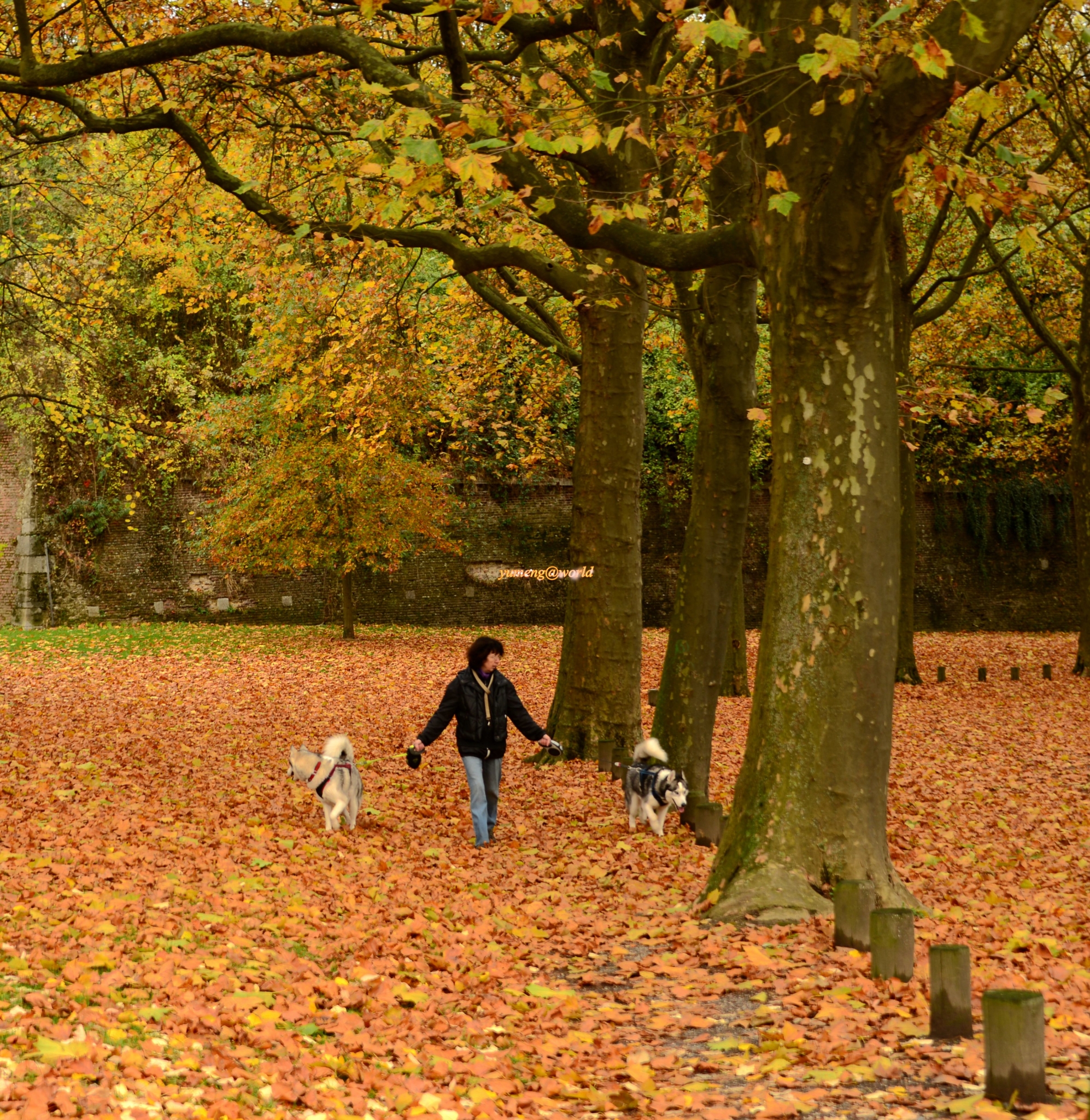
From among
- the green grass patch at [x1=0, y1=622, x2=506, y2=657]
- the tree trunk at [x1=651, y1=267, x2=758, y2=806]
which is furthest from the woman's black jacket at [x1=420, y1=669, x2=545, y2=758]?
the green grass patch at [x1=0, y1=622, x2=506, y2=657]

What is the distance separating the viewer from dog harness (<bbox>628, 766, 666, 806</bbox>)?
9797 mm

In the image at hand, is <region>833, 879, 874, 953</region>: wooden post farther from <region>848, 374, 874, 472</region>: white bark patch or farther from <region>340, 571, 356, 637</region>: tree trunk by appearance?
<region>340, 571, 356, 637</region>: tree trunk

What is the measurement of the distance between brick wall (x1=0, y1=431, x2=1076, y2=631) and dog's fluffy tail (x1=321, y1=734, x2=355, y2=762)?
21.2 metres

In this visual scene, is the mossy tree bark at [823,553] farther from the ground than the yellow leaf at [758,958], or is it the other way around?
the mossy tree bark at [823,553]

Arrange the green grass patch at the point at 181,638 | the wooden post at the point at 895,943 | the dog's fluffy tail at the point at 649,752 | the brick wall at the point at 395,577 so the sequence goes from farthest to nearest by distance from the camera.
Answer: the brick wall at the point at 395,577 < the green grass patch at the point at 181,638 < the dog's fluffy tail at the point at 649,752 < the wooden post at the point at 895,943

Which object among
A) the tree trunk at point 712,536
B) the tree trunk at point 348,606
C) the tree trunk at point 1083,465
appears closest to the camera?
the tree trunk at point 712,536

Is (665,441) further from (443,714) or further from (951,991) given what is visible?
(951,991)

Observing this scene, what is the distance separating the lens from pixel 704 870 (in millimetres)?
8734

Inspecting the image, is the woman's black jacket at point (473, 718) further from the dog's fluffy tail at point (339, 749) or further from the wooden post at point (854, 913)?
the wooden post at point (854, 913)

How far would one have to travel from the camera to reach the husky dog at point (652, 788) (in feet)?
32.2

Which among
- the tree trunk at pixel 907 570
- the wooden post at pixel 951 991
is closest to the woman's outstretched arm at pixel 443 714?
the wooden post at pixel 951 991

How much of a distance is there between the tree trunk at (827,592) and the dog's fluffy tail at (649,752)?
104 inches

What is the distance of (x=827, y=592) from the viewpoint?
6895 millimetres

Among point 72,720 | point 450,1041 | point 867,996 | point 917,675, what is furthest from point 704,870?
point 917,675
